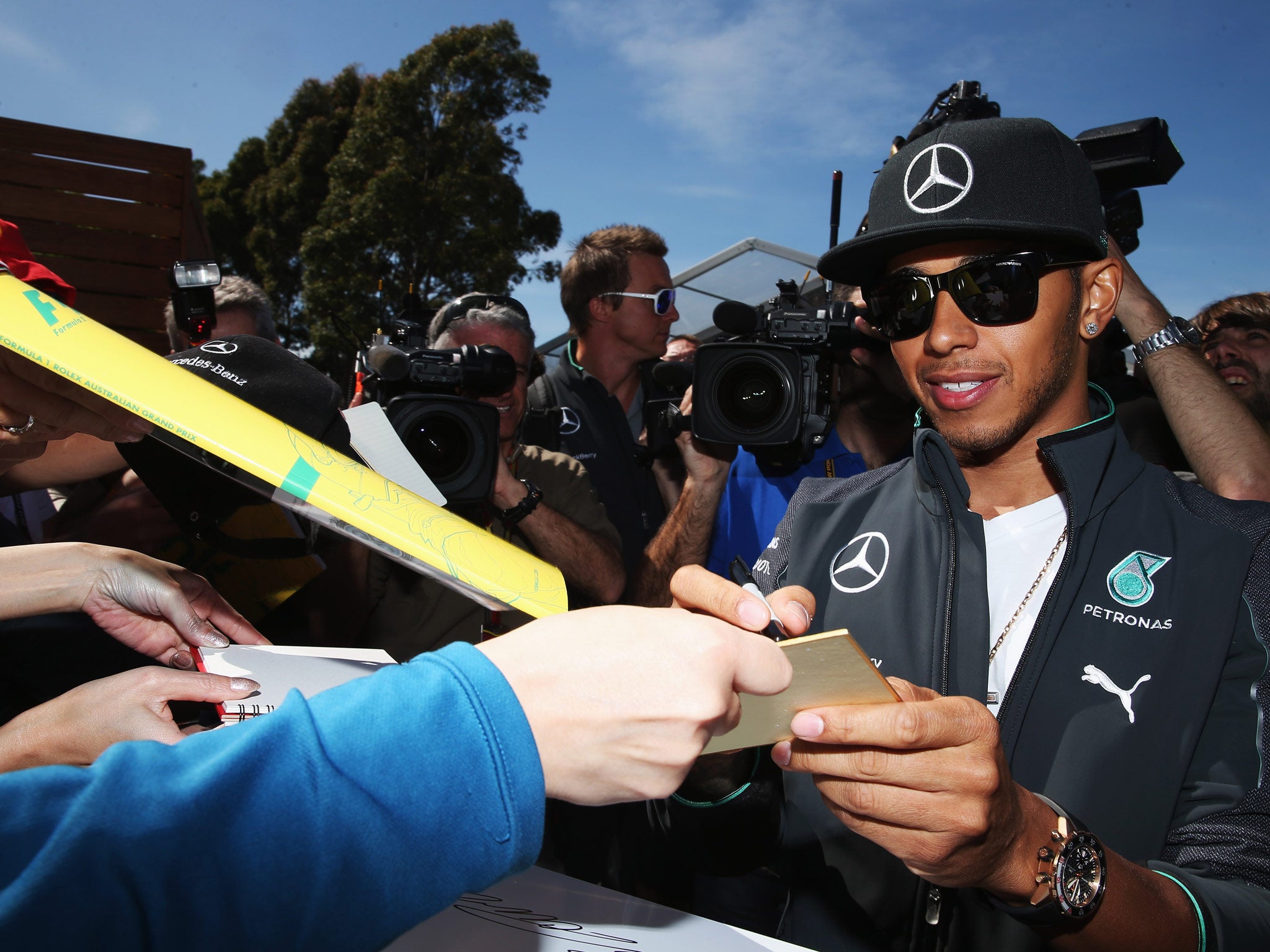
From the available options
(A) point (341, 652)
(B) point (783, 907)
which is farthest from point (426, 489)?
(B) point (783, 907)

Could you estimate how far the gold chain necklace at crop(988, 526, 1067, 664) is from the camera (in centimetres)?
161

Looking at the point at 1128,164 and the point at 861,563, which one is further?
the point at 1128,164

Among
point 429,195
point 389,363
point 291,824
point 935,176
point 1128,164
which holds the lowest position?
point 291,824

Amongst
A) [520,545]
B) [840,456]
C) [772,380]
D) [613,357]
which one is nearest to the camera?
[772,380]

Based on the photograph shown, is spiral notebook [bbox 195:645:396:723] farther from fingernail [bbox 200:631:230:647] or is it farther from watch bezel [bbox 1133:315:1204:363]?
watch bezel [bbox 1133:315:1204:363]

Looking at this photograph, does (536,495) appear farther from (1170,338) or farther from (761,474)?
(1170,338)

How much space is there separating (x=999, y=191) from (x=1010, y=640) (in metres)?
0.89

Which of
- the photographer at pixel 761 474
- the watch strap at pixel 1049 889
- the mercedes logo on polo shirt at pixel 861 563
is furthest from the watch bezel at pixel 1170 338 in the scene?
the watch strap at pixel 1049 889

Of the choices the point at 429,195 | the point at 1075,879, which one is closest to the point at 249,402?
the point at 1075,879

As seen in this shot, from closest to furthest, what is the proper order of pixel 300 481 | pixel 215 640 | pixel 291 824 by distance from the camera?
pixel 291 824
pixel 300 481
pixel 215 640

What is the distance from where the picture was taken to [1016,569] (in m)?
1.70

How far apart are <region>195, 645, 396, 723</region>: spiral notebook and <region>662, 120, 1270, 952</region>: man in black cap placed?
1.63ft

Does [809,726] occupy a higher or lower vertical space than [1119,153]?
lower

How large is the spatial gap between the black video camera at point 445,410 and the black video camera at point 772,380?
0.70 meters
